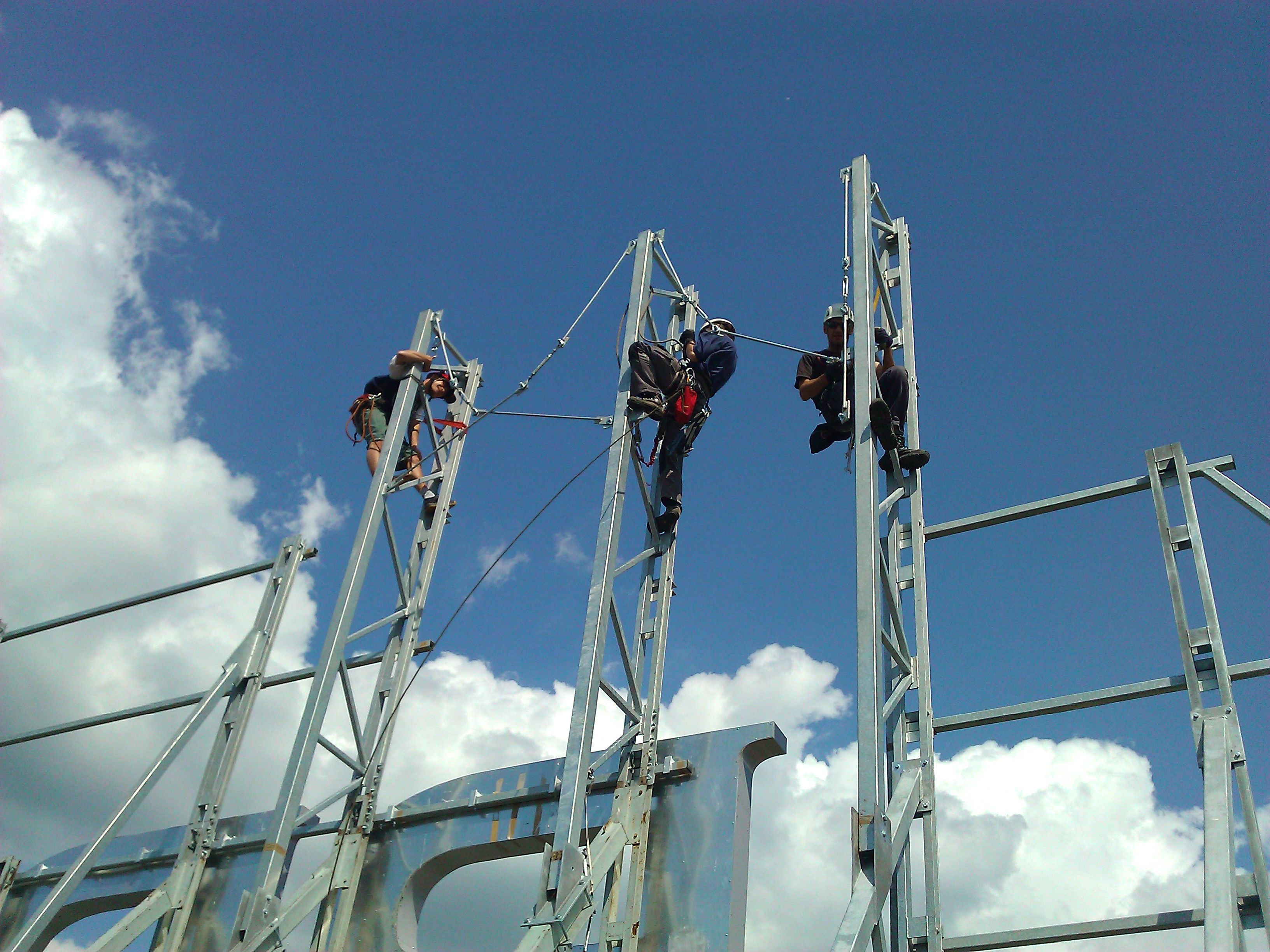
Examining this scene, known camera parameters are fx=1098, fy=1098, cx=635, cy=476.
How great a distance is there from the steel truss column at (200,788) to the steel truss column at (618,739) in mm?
4024

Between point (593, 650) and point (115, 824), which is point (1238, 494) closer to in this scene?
point (593, 650)

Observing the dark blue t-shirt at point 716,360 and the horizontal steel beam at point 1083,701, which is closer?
the horizontal steel beam at point 1083,701

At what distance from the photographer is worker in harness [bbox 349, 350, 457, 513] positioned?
11.8 metres

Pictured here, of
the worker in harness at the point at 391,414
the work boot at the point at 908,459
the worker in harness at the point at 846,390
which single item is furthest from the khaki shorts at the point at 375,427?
the work boot at the point at 908,459

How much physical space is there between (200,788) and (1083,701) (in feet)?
27.0

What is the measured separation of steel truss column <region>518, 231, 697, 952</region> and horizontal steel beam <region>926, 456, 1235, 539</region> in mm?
2415

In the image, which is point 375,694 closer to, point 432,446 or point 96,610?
point 432,446

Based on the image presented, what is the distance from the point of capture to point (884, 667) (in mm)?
7547

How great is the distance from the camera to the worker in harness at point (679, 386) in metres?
9.27

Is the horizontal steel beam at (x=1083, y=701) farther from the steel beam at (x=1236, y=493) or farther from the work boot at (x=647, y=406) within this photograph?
the work boot at (x=647, y=406)

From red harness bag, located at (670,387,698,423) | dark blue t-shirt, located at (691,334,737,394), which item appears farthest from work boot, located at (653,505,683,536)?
dark blue t-shirt, located at (691,334,737,394)

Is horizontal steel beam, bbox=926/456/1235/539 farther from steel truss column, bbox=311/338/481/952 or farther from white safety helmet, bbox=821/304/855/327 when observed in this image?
steel truss column, bbox=311/338/481/952

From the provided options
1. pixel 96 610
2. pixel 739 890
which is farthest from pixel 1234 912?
pixel 96 610

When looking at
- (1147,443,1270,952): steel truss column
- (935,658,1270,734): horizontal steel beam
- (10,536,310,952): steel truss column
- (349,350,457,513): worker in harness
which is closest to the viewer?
(1147,443,1270,952): steel truss column
